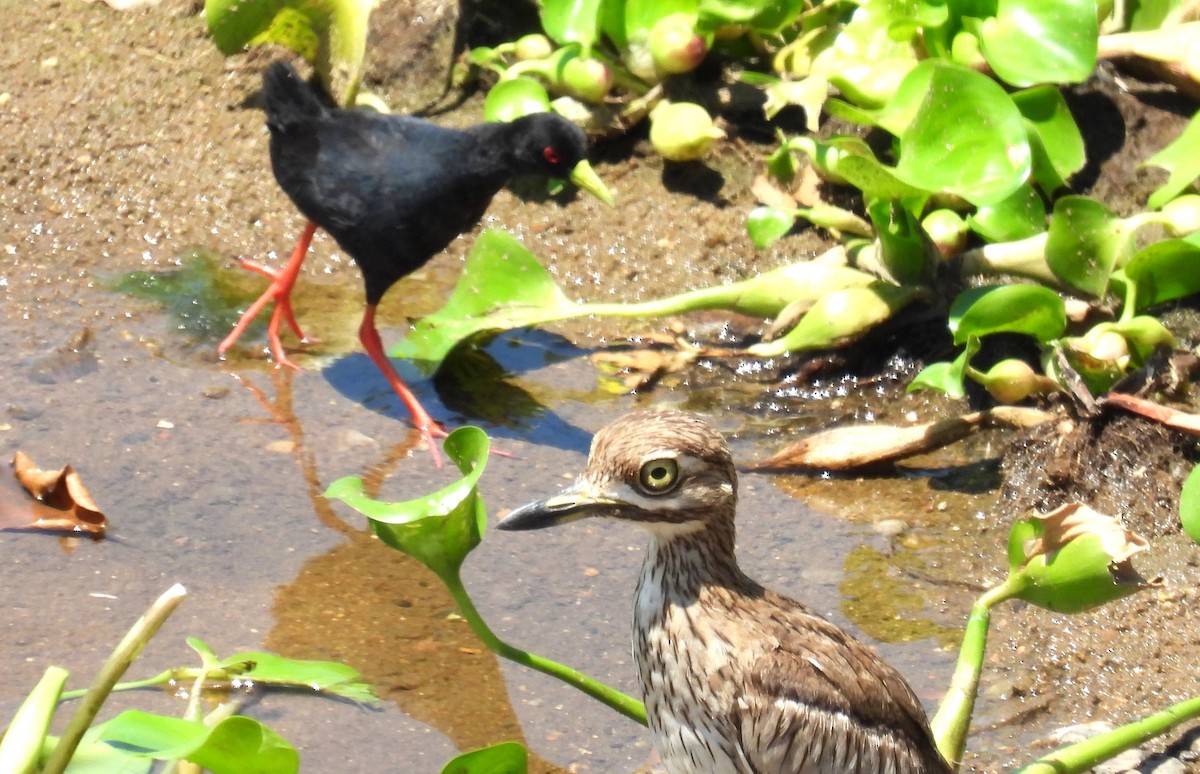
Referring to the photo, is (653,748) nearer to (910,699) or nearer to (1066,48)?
(910,699)

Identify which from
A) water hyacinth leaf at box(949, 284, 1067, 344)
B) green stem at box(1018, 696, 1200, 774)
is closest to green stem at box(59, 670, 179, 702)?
green stem at box(1018, 696, 1200, 774)

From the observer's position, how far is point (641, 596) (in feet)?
12.0

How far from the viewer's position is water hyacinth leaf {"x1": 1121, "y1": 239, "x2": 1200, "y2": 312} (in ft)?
17.1

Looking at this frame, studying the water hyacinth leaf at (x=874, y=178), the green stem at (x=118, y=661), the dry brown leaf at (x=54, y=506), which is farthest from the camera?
the water hyacinth leaf at (x=874, y=178)

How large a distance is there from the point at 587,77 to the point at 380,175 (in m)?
1.33

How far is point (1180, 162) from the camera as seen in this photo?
551 cm

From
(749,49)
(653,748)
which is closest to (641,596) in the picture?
(653,748)

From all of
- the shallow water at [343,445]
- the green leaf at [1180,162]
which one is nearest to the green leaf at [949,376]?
the shallow water at [343,445]

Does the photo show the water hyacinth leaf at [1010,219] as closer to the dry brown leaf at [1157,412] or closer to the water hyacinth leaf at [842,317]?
the water hyacinth leaf at [842,317]

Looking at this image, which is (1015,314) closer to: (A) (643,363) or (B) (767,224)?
(B) (767,224)

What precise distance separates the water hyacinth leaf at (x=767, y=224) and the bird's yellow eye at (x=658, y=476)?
2.84 m

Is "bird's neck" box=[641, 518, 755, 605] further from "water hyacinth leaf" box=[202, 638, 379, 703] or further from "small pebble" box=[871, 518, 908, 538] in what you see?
"small pebble" box=[871, 518, 908, 538]

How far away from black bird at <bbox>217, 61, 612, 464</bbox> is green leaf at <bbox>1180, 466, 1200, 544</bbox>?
2.90 m

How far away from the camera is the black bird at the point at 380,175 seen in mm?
6031
